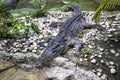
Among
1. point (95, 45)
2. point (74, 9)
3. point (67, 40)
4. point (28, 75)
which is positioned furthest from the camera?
point (74, 9)

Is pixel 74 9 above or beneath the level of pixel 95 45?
above

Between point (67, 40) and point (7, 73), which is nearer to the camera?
point (7, 73)

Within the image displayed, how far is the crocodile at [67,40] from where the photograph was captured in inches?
201

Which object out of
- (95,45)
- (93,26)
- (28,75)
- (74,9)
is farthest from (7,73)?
(74,9)

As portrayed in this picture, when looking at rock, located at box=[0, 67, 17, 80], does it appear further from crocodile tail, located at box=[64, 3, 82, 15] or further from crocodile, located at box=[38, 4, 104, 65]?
crocodile tail, located at box=[64, 3, 82, 15]

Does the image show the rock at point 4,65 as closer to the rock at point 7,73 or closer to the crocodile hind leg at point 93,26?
the rock at point 7,73

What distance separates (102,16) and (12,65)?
3663 millimetres

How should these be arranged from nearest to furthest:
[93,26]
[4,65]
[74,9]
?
1. [4,65]
2. [93,26]
3. [74,9]

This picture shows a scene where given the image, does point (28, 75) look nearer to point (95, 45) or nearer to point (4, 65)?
point (4, 65)

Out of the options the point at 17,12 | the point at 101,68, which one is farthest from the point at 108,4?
the point at 17,12

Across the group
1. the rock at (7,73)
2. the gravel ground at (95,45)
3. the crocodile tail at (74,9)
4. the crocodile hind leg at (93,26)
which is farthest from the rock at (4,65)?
the crocodile tail at (74,9)

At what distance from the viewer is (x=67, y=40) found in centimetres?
590

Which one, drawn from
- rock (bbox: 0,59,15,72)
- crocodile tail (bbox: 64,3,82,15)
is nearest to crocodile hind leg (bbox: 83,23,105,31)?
crocodile tail (bbox: 64,3,82,15)

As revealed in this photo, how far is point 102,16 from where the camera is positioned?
24.6 ft
